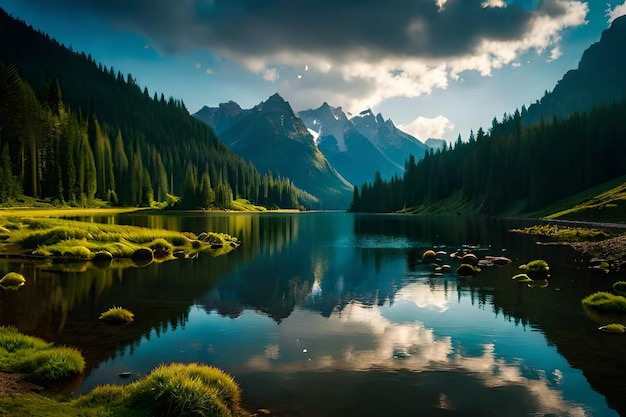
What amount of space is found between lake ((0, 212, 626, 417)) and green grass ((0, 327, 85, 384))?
0.66 meters

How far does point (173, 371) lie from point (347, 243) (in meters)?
62.0

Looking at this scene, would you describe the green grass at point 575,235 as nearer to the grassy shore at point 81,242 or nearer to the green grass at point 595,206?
the green grass at point 595,206

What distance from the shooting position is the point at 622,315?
78.6 feet

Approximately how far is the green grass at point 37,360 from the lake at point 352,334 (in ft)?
2.15

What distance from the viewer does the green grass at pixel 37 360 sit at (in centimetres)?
1402

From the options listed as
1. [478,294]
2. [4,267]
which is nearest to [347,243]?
[478,294]

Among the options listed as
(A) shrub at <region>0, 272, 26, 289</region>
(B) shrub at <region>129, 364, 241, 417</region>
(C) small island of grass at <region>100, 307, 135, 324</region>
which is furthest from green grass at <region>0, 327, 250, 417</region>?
(A) shrub at <region>0, 272, 26, 289</region>

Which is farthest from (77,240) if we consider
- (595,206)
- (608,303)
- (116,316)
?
(595,206)

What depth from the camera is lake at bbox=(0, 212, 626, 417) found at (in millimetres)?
14109

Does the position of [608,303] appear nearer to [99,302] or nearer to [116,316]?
[116,316]

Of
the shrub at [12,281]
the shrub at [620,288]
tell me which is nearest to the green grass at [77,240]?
the shrub at [12,281]

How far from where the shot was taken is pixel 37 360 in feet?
48.1

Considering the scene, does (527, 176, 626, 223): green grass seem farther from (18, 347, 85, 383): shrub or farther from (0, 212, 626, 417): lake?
(18, 347, 85, 383): shrub

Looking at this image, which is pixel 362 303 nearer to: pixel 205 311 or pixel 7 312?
pixel 205 311
